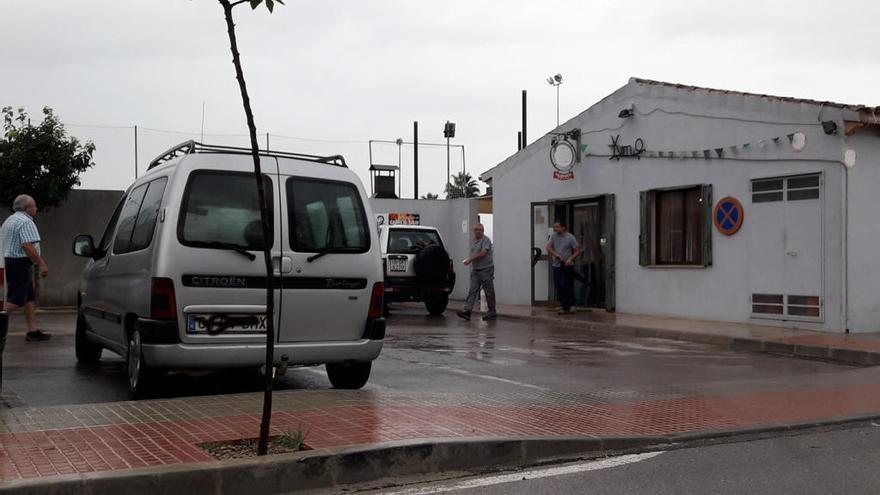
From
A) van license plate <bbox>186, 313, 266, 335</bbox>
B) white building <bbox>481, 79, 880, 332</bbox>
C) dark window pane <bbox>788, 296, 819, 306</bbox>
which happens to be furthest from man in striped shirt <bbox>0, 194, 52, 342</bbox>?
dark window pane <bbox>788, 296, 819, 306</bbox>

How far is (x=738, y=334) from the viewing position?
13234 millimetres

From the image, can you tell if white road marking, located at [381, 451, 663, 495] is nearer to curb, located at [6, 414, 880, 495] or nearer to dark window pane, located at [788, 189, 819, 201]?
curb, located at [6, 414, 880, 495]

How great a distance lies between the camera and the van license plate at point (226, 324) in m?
6.83

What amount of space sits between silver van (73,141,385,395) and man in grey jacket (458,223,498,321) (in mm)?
8931

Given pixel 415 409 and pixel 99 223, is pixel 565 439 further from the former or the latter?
pixel 99 223

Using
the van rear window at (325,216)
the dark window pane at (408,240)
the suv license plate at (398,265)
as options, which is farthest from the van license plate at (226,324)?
the dark window pane at (408,240)

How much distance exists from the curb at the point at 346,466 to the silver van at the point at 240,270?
6.67ft

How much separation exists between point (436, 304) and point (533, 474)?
13080 mm

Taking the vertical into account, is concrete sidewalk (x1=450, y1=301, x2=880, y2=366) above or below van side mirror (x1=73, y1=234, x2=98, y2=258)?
below

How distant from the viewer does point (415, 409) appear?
6844 millimetres

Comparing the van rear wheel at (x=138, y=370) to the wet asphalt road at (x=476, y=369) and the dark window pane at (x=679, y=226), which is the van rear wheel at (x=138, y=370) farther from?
the dark window pane at (x=679, y=226)

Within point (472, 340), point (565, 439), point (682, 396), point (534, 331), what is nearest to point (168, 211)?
point (565, 439)

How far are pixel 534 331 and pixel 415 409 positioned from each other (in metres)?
8.37

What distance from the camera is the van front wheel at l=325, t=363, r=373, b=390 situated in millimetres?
7961
